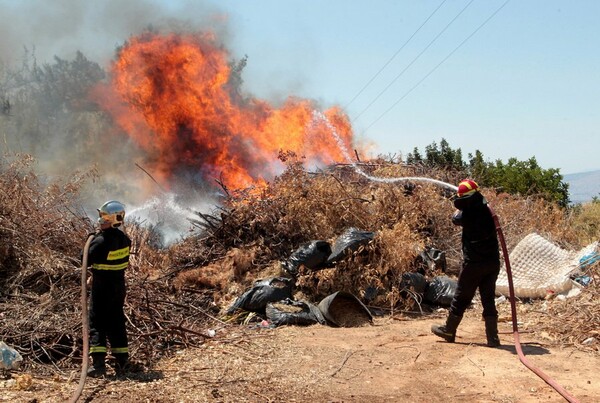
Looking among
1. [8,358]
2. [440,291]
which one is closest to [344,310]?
[440,291]

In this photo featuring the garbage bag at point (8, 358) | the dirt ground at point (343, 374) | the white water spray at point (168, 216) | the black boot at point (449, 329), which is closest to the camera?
the dirt ground at point (343, 374)

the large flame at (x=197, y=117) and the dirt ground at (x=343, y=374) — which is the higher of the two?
the large flame at (x=197, y=117)

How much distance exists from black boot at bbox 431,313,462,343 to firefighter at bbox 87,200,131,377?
3.30 metres

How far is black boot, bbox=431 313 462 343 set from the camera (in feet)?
19.7

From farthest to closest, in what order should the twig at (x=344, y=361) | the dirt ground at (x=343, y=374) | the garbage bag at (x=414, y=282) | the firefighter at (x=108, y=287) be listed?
1. the garbage bag at (x=414, y=282)
2. the twig at (x=344, y=361)
3. the firefighter at (x=108, y=287)
4. the dirt ground at (x=343, y=374)

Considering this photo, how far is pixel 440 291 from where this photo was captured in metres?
8.02

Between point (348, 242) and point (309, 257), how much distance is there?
626 millimetres

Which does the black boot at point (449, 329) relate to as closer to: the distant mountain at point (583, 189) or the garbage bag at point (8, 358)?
the garbage bag at point (8, 358)

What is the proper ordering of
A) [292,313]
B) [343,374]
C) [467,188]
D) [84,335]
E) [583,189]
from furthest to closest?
[583,189], [292,313], [467,188], [343,374], [84,335]

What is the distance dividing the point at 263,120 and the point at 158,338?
47.0ft

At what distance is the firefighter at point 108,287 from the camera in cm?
500

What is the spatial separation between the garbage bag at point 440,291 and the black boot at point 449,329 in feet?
6.12

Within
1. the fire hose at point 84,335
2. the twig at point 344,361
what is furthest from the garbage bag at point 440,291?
the fire hose at point 84,335

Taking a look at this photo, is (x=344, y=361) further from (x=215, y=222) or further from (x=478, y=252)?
(x=215, y=222)
